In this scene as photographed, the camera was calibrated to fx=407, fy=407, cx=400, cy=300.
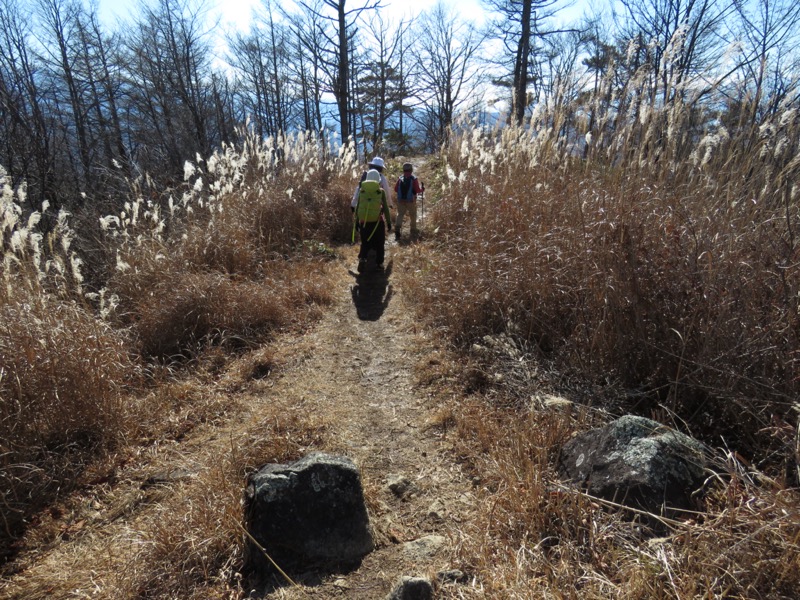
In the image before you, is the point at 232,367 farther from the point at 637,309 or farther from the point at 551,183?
the point at 551,183

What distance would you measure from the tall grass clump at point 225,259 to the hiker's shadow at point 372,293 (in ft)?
1.67

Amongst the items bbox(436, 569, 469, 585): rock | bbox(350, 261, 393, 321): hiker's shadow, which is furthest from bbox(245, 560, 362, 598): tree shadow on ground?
bbox(350, 261, 393, 321): hiker's shadow

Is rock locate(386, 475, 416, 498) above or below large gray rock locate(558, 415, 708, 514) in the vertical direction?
below

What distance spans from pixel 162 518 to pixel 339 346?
242cm

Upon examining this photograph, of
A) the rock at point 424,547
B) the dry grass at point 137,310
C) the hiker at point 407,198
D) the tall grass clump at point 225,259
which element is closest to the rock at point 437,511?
the rock at point 424,547

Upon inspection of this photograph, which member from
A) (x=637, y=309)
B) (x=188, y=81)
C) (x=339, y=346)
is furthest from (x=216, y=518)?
(x=188, y=81)

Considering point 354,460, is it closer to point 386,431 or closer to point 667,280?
point 386,431

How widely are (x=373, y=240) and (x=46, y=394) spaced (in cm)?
458

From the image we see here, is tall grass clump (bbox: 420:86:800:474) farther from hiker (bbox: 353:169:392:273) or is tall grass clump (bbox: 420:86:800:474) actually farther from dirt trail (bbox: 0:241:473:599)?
hiker (bbox: 353:169:392:273)

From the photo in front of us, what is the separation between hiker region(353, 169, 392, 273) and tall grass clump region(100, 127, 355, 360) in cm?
84

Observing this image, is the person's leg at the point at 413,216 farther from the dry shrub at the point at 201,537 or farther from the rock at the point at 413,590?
the rock at the point at 413,590

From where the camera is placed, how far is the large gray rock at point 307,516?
81.7 inches

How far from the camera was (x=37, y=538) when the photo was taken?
7.61ft

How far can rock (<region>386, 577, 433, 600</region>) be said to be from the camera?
176cm
